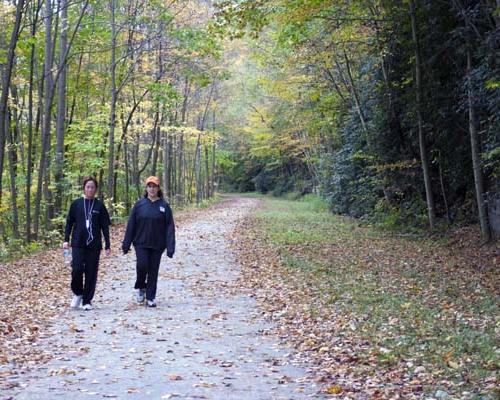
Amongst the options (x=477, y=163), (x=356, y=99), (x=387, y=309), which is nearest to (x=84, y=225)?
(x=387, y=309)

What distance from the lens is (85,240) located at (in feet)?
30.1

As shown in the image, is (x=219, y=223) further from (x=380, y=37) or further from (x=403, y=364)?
(x=403, y=364)

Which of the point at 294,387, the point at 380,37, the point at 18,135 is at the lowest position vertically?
the point at 294,387

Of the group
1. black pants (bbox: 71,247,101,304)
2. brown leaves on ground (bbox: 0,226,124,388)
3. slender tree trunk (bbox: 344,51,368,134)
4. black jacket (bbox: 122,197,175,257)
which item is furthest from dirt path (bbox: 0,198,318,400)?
slender tree trunk (bbox: 344,51,368,134)

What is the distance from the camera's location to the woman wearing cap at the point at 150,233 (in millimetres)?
9477

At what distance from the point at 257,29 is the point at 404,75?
23.0ft

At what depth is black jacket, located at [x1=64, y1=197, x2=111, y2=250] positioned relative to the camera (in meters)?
9.16

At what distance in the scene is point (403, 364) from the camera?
603cm

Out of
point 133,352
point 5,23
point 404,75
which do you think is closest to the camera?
point 133,352

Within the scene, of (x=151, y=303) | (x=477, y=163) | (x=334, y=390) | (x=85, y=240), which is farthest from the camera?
(x=477, y=163)

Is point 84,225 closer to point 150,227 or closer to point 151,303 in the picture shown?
point 150,227

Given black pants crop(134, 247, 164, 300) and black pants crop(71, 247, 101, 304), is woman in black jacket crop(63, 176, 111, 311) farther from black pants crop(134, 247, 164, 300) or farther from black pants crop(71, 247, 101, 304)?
black pants crop(134, 247, 164, 300)

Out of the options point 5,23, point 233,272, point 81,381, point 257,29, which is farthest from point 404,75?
point 81,381

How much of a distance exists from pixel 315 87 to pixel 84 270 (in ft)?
70.7
